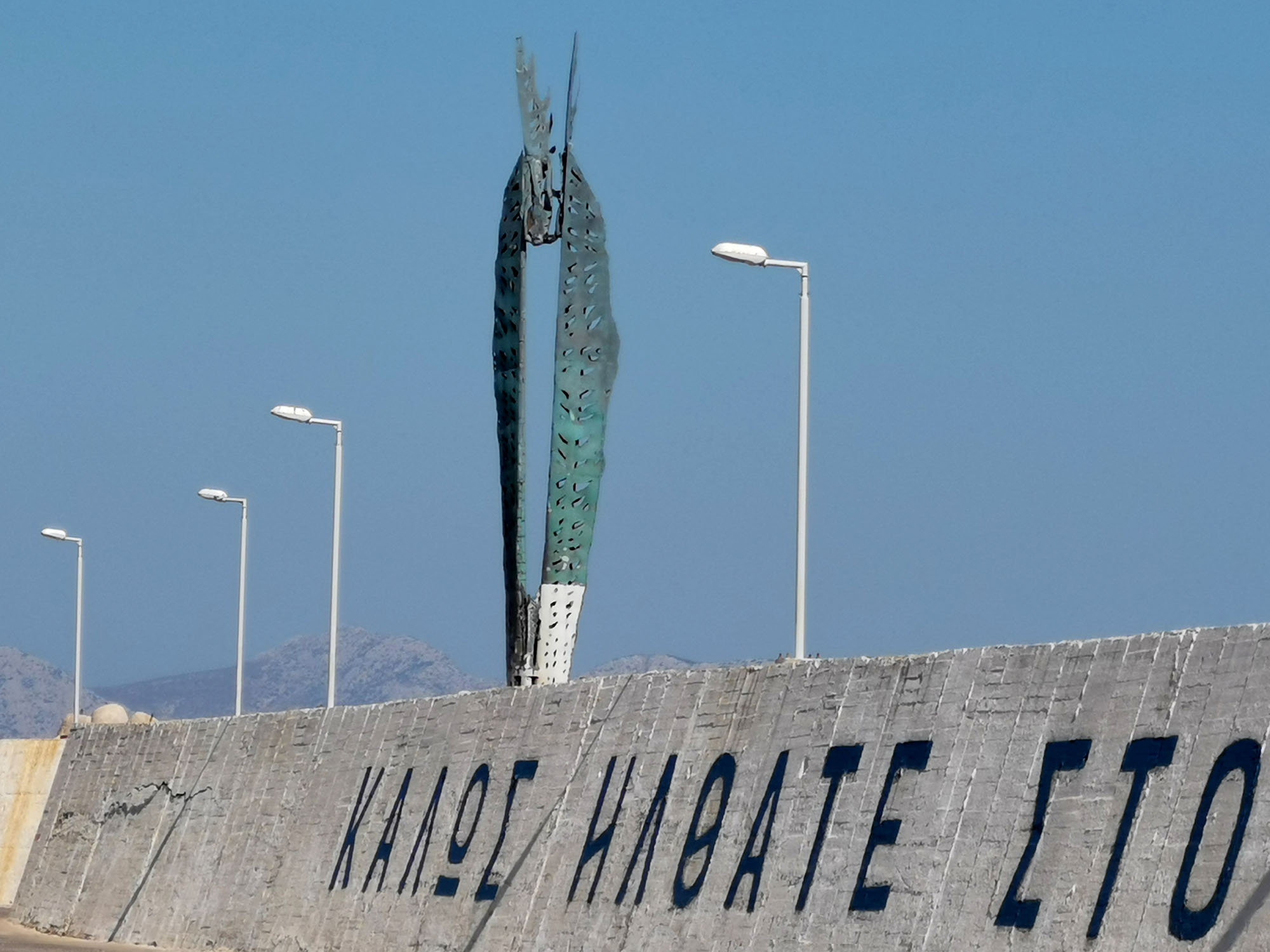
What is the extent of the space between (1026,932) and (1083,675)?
1.81 metres

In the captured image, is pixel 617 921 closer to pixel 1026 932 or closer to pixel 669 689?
pixel 669 689

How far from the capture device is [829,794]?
17734 millimetres

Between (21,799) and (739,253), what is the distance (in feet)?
86.6

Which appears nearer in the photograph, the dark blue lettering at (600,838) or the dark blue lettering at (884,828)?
the dark blue lettering at (884,828)

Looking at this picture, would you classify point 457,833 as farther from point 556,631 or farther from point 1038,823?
point 1038,823

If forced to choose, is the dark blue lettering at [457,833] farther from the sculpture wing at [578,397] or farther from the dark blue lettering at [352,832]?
the sculpture wing at [578,397]

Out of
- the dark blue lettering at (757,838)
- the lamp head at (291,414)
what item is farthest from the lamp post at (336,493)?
the dark blue lettering at (757,838)

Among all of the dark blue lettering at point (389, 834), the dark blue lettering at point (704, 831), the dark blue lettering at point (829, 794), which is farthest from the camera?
the dark blue lettering at point (389, 834)

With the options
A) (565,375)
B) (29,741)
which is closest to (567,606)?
(565,375)

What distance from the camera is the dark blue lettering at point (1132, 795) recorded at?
47.7 ft

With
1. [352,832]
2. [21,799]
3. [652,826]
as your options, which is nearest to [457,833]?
[352,832]

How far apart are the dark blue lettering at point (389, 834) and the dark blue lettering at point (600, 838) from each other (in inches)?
165

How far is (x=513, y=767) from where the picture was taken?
22.6 m

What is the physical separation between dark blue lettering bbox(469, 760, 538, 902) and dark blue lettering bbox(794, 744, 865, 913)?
5.01m
